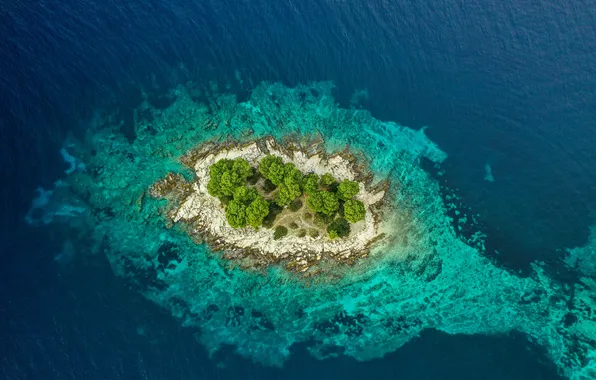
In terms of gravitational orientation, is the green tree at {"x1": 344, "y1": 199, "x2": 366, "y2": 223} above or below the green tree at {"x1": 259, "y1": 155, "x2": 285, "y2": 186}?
below

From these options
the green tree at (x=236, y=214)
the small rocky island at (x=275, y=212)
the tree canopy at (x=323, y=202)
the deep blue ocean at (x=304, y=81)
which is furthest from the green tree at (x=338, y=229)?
the deep blue ocean at (x=304, y=81)

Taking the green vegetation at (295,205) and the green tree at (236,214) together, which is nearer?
the green tree at (236,214)

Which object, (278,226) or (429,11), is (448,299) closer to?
(278,226)

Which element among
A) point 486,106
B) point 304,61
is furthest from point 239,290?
point 486,106

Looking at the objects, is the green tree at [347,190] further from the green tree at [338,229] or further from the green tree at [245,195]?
the green tree at [245,195]

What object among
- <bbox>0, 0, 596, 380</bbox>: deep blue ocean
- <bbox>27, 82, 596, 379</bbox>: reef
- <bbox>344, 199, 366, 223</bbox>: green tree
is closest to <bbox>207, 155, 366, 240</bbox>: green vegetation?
<bbox>344, 199, 366, 223</bbox>: green tree

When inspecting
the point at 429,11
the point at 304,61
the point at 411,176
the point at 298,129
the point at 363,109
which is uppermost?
the point at 429,11

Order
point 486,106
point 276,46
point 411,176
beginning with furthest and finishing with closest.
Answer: point 276,46
point 486,106
point 411,176

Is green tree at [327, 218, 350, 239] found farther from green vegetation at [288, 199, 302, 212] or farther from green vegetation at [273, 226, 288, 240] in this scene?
green vegetation at [273, 226, 288, 240]
